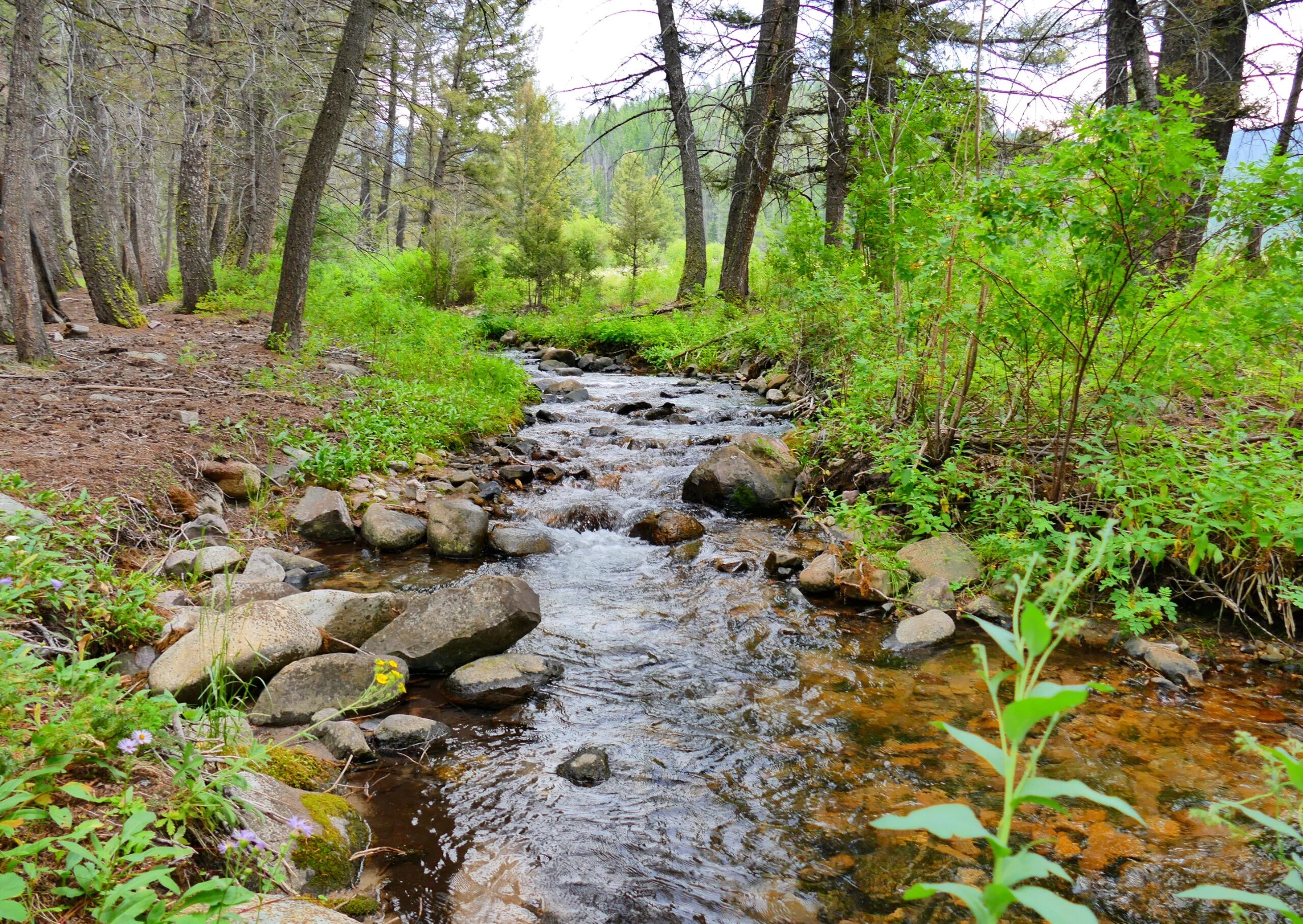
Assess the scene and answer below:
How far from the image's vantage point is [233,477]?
553cm

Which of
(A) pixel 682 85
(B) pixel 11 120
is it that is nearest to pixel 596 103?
(A) pixel 682 85

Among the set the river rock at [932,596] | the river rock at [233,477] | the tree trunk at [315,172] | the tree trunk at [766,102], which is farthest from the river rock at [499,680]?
the tree trunk at [766,102]

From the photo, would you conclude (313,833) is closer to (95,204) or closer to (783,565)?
(783,565)

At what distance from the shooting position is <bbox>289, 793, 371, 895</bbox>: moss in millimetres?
2314

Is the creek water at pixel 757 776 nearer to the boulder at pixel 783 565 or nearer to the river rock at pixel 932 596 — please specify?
the river rock at pixel 932 596

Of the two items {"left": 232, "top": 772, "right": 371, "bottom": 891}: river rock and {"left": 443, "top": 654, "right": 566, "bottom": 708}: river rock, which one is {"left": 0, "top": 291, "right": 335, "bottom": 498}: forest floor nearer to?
{"left": 443, "top": 654, "right": 566, "bottom": 708}: river rock

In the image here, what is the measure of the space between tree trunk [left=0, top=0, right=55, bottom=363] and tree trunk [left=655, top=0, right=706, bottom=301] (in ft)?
34.5

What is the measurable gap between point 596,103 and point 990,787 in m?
15.2

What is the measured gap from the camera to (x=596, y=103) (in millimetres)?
14938

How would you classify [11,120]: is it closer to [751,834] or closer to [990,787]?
[751,834]

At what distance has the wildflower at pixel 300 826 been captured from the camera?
6.30 feet

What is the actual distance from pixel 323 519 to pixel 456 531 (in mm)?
1043

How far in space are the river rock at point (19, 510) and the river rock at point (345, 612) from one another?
1228 millimetres

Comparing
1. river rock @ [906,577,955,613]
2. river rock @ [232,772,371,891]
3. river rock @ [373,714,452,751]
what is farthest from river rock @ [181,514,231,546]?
river rock @ [906,577,955,613]
